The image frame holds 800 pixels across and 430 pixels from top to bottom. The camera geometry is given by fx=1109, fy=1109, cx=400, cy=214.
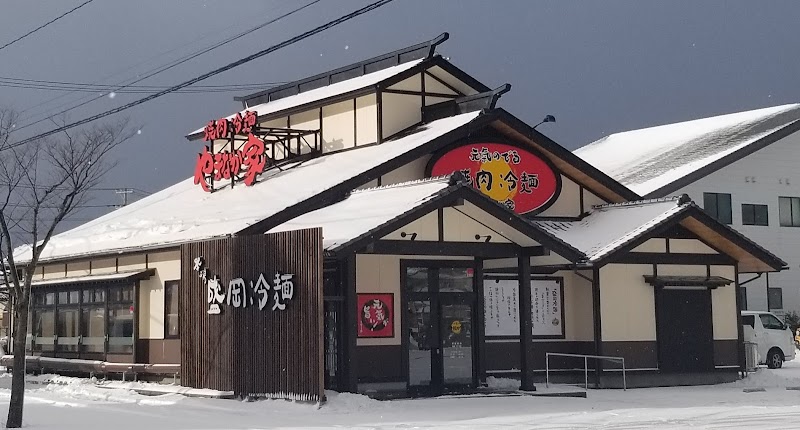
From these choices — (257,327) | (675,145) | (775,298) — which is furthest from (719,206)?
(257,327)

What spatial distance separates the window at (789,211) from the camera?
1633 inches

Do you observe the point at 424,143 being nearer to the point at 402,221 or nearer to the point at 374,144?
the point at 374,144

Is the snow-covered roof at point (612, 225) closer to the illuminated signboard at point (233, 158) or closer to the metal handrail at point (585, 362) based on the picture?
the metal handrail at point (585, 362)

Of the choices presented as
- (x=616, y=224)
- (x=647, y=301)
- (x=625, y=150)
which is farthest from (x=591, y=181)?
(x=625, y=150)

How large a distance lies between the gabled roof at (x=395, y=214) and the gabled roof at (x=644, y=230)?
2689 mm

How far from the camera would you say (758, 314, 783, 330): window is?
3089 cm

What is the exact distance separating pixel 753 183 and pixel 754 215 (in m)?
1.21

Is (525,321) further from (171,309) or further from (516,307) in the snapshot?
(171,309)

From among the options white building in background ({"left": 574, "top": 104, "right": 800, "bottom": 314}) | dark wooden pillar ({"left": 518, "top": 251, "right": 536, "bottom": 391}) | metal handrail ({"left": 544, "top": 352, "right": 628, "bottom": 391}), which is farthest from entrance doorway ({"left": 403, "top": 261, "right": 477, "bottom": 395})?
white building in background ({"left": 574, "top": 104, "right": 800, "bottom": 314})

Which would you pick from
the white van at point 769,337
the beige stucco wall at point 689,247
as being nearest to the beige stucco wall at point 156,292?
the beige stucco wall at point 689,247

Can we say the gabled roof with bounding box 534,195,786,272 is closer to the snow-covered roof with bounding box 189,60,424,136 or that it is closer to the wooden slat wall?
the snow-covered roof with bounding box 189,60,424,136

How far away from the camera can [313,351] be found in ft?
58.0

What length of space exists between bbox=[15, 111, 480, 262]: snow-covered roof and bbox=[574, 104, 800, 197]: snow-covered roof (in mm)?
14807

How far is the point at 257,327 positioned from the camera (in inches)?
750
